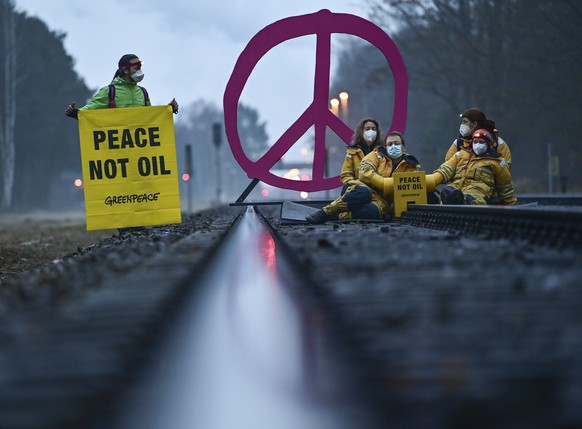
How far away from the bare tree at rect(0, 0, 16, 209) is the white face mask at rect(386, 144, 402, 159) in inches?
1548

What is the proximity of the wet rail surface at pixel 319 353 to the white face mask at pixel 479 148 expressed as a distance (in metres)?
5.36

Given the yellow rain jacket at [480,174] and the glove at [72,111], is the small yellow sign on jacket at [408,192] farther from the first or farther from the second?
the glove at [72,111]

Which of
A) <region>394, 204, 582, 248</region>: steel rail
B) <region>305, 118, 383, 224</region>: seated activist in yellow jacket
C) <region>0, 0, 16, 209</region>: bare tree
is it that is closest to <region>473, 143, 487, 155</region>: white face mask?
<region>394, 204, 582, 248</region>: steel rail

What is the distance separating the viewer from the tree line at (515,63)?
102ft

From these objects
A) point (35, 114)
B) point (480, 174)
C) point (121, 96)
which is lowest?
point (480, 174)

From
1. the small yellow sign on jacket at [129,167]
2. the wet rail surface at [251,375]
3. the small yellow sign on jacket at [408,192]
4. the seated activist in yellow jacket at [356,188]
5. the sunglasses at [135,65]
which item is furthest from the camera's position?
the seated activist in yellow jacket at [356,188]

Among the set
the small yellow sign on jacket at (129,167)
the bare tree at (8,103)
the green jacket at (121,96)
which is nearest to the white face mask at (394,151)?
the small yellow sign on jacket at (129,167)

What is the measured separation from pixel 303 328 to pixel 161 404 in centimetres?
90

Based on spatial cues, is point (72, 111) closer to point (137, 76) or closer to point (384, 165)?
point (137, 76)

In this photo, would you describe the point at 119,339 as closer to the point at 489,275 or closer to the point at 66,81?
the point at 489,275

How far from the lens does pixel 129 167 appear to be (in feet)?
31.2

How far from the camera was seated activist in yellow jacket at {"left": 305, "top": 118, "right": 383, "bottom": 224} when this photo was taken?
10.1 metres

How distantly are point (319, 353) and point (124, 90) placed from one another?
25.8 ft

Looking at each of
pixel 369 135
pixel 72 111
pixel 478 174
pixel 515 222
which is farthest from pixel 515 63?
pixel 515 222
